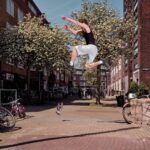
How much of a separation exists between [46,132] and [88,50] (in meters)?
3.43

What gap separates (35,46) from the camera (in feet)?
134

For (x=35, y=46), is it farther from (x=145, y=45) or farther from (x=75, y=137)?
(x=75, y=137)

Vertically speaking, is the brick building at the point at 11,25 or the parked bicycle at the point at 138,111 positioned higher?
the brick building at the point at 11,25

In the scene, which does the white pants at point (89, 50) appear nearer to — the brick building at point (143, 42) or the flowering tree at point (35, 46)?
the flowering tree at point (35, 46)

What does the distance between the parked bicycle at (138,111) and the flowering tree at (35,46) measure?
2279cm

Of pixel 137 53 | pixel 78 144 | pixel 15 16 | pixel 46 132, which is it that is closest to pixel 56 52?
pixel 15 16

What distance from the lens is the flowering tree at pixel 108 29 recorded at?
132ft

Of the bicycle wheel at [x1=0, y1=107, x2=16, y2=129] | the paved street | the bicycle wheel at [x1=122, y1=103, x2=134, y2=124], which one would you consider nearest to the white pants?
the paved street

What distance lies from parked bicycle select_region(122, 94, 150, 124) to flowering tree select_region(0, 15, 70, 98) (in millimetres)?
22795

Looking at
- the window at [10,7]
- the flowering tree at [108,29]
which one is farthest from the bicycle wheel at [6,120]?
the window at [10,7]

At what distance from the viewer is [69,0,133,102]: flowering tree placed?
40.3 m

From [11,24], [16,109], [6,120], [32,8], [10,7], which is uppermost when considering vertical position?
[32,8]

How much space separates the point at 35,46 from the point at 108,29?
630 cm

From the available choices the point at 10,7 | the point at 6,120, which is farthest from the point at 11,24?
the point at 6,120
